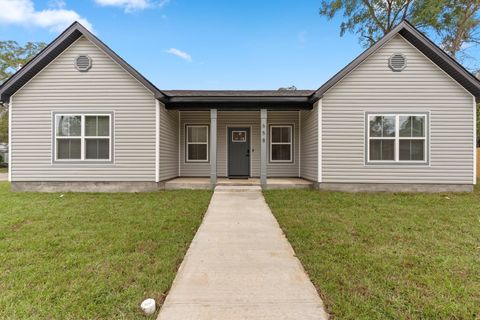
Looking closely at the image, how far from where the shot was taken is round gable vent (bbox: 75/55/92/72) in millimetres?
8234

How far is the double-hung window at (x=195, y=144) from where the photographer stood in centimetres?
1102

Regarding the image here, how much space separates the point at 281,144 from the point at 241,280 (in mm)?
8600

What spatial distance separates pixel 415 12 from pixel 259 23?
30.6 ft

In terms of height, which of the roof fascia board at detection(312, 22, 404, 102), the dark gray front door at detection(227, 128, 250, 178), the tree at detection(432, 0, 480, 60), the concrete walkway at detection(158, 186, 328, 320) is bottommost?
the concrete walkway at detection(158, 186, 328, 320)

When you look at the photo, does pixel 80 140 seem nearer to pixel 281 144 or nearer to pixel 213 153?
pixel 213 153

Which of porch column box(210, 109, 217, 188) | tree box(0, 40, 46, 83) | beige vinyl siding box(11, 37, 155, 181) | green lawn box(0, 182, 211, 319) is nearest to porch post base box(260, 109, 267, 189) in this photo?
porch column box(210, 109, 217, 188)

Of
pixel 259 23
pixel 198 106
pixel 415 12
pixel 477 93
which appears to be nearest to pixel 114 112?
pixel 198 106

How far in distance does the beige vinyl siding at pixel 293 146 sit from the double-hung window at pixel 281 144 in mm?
158

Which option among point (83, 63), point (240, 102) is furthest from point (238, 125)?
point (83, 63)

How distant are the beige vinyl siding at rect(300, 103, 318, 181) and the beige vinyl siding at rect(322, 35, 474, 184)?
0.92 m

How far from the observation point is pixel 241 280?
280 cm

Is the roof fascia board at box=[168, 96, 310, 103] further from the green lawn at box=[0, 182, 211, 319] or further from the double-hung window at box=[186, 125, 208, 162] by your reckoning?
the green lawn at box=[0, 182, 211, 319]

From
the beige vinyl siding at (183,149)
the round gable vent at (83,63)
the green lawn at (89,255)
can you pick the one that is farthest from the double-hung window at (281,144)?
the round gable vent at (83,63)

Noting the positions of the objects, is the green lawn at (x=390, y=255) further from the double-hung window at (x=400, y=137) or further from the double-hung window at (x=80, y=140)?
the double-hung window at (x=80, y=140)
